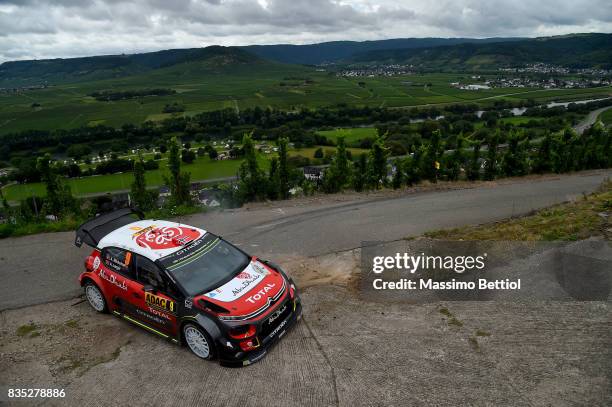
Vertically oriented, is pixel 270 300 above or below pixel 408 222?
above

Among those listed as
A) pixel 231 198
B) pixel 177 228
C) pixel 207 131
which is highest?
pixel 177 228

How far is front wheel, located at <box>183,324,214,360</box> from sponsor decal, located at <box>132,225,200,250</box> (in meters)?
1.70

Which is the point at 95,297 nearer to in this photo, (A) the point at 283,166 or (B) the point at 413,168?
(A) the point at 283,166

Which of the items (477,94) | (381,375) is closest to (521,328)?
(381,375)

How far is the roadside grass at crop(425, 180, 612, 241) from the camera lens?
10.7 m

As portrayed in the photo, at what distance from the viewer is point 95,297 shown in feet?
28.6

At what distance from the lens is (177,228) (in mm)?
8742

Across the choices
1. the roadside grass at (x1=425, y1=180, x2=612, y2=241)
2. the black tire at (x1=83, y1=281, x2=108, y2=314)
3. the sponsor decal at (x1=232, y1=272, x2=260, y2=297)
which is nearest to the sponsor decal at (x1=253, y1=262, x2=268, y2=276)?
the sponsor decal at (x1=232, y1=272, x2=260, y2=297)

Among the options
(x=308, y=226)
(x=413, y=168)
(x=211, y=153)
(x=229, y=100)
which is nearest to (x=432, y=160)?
(x=413, y=168)

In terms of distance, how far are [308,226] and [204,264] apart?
5.87 m

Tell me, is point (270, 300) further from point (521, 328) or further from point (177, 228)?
point (521, 328)

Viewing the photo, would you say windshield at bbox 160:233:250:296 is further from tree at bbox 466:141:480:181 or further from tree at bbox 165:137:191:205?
tree at bbox 466:141:480:181

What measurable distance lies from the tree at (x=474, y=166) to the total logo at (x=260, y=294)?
606 inches

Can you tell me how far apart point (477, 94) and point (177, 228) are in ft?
440
